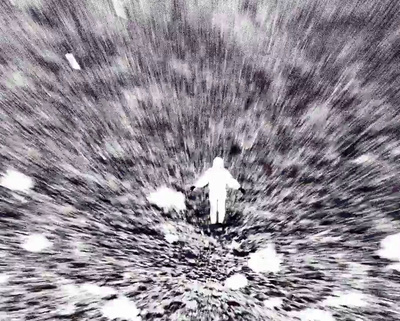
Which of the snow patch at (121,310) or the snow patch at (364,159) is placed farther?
the snow patch at (364,159)

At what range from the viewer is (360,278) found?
6.05 ft

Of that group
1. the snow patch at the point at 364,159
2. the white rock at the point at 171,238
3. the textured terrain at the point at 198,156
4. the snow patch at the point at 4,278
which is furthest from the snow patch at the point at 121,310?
the snow patch at the point at 364,159

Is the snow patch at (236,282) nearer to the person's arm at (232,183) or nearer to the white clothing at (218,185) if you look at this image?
the white clothing at (218,185)

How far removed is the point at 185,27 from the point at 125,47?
16.2 inches

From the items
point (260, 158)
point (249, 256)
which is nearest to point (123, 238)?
point (249, 256)

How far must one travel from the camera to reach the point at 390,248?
1.91m

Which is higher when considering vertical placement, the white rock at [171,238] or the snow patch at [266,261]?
the white rock at [171,238]

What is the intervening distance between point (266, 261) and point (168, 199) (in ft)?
1.85

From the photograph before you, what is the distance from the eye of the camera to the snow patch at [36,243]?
1.90 metres

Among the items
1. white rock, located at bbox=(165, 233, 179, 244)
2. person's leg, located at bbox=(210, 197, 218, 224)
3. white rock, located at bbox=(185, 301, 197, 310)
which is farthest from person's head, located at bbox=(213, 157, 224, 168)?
white rock, located at bbox=(185, 301, 197, 310)

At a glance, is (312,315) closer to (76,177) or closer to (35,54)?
(76,177)

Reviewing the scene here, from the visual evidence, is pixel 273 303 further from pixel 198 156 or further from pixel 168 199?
pixel 198 156

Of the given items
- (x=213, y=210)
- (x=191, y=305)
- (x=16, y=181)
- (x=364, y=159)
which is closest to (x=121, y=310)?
(x=191, y=305)

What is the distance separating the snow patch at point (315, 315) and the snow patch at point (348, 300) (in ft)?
0.14
